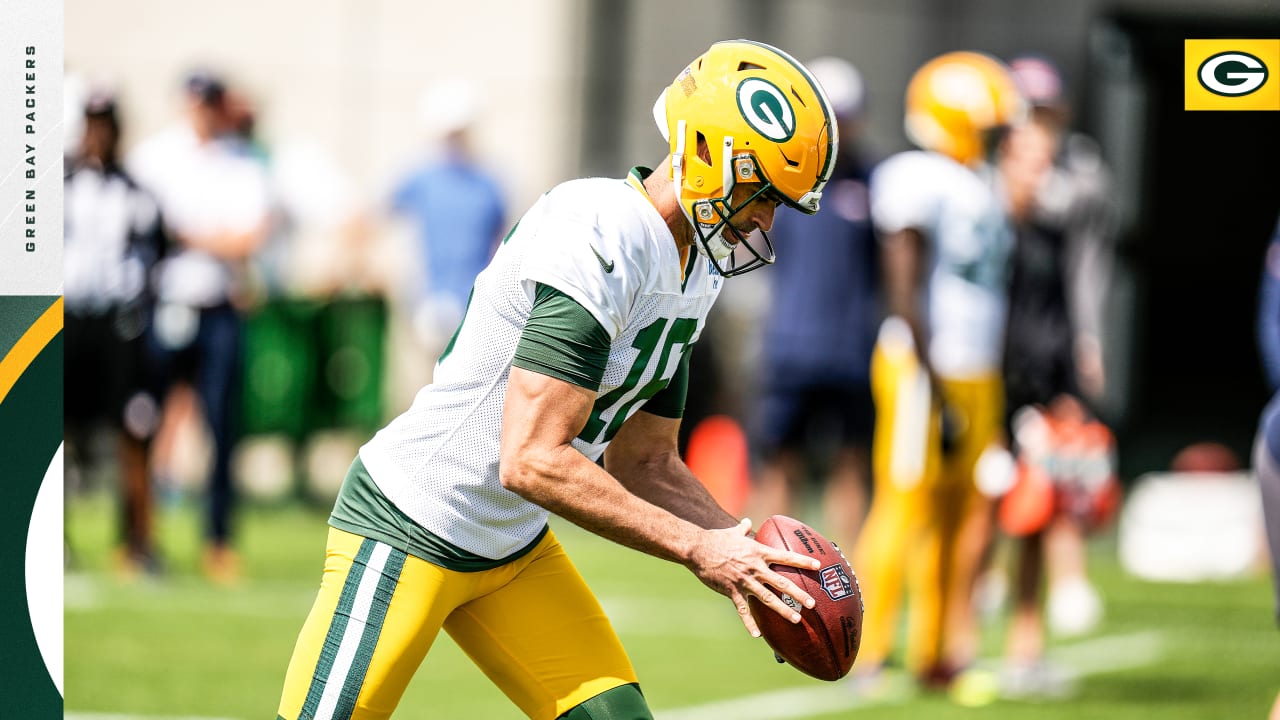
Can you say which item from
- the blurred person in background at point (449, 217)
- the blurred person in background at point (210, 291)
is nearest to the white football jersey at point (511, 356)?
the blurred person in background at point (210, 291)

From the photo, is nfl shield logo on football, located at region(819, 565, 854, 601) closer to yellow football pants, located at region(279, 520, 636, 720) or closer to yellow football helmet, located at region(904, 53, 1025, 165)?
yellow football pants, located at region(279, 520, 636, 720)

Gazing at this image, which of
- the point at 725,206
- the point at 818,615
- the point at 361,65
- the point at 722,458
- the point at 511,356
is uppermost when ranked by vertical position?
the point at 361,65

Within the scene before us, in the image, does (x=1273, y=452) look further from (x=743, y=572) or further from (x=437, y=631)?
(x=437, y=631)

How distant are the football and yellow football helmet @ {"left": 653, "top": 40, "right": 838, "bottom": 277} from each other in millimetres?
639

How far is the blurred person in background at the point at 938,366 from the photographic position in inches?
325

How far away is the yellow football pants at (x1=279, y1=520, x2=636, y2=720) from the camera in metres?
4.14

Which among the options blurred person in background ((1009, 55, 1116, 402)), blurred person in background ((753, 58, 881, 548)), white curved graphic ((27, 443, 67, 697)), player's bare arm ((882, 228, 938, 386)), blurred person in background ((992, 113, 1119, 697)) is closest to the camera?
white curved graphic ((27, 443, 67, 697))

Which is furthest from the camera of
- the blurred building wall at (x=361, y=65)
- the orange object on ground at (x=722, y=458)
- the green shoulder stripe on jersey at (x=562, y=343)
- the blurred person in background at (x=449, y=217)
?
the blurred building wall at (x=361, y=65)

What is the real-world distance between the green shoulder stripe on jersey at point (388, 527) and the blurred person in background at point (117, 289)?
691cm

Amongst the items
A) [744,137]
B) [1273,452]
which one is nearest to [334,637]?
[744,137]

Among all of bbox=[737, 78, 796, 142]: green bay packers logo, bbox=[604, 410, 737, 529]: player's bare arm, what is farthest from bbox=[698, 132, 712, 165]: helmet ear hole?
bbox=[604, 410, 737, 529]: player's bare arm

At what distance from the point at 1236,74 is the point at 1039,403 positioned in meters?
4.78

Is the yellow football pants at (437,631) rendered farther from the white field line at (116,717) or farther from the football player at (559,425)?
the white field line at (116,717)

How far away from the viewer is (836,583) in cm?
420
